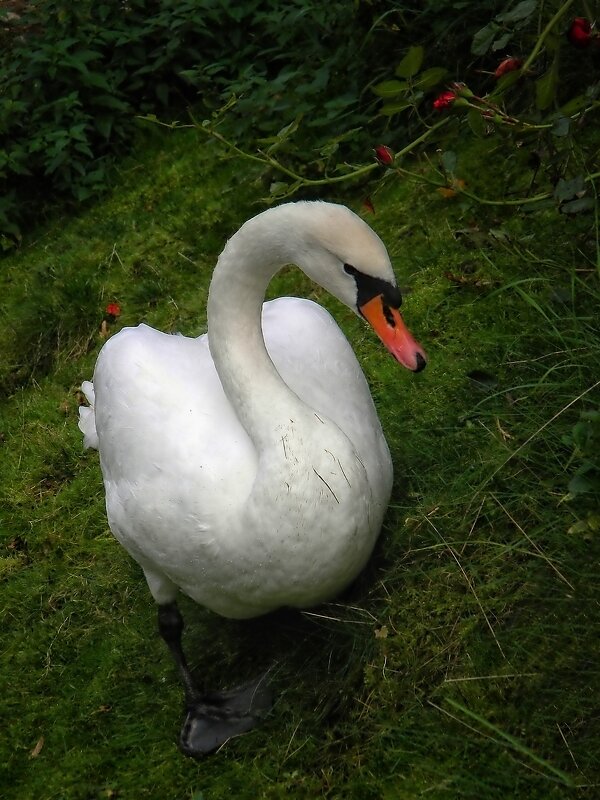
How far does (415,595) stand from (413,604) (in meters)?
0.03

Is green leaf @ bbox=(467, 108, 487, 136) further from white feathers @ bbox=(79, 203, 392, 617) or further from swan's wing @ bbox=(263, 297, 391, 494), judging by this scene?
swan's wing @ bbox=(263, 297, 391, 494)

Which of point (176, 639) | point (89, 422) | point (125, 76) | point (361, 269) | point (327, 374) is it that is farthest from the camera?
point (125, 76)

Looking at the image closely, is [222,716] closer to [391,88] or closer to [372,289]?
[372,289]

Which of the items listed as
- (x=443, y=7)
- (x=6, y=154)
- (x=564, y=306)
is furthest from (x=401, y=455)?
(x=6, y=154)

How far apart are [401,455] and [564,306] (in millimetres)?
753

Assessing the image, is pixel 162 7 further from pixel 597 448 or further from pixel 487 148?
pixel 597 448

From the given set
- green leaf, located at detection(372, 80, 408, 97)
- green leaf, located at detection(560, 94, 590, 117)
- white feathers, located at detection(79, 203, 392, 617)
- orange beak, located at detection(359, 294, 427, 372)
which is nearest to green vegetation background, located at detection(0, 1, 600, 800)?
white feathers, located at detection(79, 203, 392, 617)

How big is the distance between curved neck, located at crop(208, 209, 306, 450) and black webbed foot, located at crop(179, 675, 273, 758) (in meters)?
0.87

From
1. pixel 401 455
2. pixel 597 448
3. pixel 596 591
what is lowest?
pixel 401 455

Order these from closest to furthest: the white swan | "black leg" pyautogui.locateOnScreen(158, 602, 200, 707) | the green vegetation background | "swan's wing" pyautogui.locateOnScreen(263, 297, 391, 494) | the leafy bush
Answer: the green vegetation background < the white swan < "swan's wing" pyautogui.locateOnScreen(263, 297, 391, 494) < "black leg" pyautogui.locateOnScreen(158, 602, 200, 707) < the leafy bush

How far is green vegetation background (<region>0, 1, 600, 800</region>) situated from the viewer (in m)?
2.68

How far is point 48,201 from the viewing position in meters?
6.53

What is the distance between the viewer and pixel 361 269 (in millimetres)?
2725

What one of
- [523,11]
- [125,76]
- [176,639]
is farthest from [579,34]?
[125,76]
